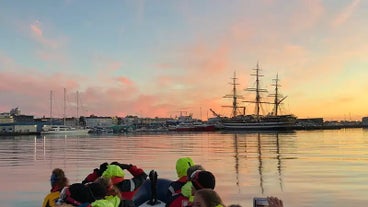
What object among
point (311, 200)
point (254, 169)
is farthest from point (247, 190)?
point (254, 169)

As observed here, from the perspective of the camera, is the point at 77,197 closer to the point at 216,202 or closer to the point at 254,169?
the point at 216,202

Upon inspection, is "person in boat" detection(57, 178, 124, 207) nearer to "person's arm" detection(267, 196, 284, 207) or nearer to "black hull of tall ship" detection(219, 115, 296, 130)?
"person's arm" detection(267, 196, 284, 207)

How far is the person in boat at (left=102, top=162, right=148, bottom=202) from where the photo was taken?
8.86 meters

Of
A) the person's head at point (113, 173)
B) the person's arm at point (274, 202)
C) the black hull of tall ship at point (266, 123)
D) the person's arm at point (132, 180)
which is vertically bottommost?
the person's arm at point (132, 180)

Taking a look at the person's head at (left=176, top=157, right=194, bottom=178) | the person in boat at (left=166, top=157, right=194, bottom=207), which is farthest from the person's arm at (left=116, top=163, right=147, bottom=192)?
the person's head at (left=176, top=157, right=194, bottom=178)

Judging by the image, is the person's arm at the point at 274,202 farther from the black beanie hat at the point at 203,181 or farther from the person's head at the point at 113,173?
the person's head at the point at 113,173

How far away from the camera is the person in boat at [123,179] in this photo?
29.1 feet

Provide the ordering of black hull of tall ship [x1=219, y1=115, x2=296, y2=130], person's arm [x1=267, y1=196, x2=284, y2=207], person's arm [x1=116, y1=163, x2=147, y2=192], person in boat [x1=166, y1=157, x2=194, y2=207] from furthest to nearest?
black hull of tall ship [x1=219, y1=115, x2=296, y2=130], person's arm [x1=116, y1=163, x2=147, y2=192], person in boat [x1=166, y1=157, x2=194, y2=207], person's arm [x1=267, y1=196, x2=284, y2=207]

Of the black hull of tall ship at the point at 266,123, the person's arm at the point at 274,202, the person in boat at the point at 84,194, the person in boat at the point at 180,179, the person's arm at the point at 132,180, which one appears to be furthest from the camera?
the black hull of tall ship at the point at 266,123

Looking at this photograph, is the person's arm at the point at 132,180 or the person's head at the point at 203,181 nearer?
the person's head at the point at 203,181

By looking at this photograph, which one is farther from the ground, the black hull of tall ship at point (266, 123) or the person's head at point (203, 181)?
the black hull of tall ship at point (266, 123)

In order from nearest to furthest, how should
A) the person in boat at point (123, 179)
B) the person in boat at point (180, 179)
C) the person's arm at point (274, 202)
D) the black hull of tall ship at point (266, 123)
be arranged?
the person's arm at point (274, 202) < the person in boat at point (180, 179) < the person in boat at point (123, 179) < the black hull of tall ship at point (266, 123)

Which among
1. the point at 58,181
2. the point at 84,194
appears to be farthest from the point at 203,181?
the point at 58,181

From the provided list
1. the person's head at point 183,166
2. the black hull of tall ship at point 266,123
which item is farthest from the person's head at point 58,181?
the black hull of tall ship at point 266,123
